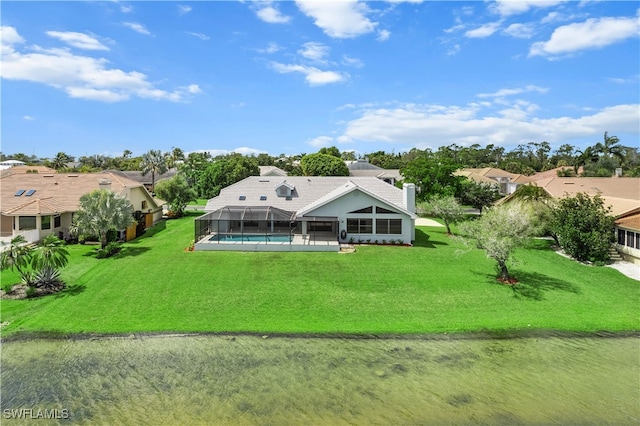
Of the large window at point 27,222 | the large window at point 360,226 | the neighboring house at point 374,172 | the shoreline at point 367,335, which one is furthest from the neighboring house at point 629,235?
the neighboring house at point 374,172

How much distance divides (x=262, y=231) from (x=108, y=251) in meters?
12.7

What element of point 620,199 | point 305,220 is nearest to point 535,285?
point 305,220

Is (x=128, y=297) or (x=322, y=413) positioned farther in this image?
(x=128, y=297)

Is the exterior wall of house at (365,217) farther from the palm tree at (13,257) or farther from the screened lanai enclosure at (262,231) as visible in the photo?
the palm tree at (13,257)

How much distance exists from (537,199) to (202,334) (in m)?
29.9

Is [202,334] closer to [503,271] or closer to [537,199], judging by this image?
[503,271]

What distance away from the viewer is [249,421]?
11672mm

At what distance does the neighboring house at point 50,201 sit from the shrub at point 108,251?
513cm

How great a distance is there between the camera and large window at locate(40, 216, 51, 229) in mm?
31388

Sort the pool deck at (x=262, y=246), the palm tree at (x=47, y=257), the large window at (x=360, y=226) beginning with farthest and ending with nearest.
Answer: the large window at (x=360, y=226), the pool deck at (x=262, y=246), the palm tree at (x=47, y=257)

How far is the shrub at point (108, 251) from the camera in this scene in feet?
90.1

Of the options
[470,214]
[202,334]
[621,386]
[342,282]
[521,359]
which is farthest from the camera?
[470,214]

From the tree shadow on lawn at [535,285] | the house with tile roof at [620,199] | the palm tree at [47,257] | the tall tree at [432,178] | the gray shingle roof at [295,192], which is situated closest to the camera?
the palm tree at [47,257]

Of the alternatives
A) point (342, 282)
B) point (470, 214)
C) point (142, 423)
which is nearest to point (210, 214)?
point (342, 282)
